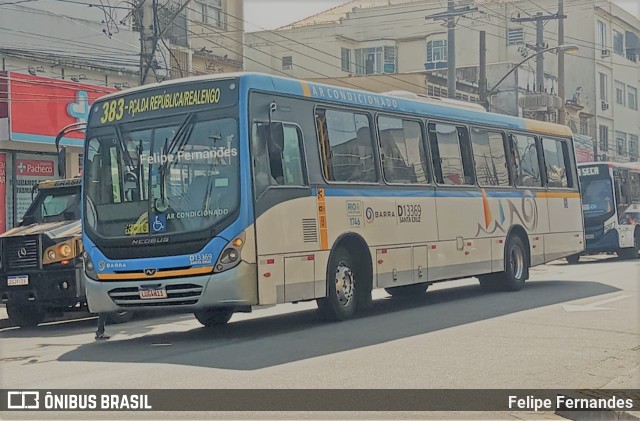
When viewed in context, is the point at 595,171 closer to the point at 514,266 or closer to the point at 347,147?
the point at 514,266

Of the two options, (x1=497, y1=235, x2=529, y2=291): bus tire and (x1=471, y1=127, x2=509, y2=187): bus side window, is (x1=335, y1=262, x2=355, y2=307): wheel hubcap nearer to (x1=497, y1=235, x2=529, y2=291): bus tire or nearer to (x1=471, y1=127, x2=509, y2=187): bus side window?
(x1=471, y1=127, x2=509, y2=187): bus side window

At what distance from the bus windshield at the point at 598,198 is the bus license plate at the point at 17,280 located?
20.7 meters

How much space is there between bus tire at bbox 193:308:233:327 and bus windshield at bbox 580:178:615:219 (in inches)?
758

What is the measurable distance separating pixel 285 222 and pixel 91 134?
300cm

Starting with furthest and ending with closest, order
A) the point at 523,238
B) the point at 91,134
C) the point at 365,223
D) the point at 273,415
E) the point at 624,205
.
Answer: the point at 624,205
the point at 523,238
the point at 365,223
the point at 91,134
the point at 273,415

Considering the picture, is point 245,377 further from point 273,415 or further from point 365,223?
point 365,223

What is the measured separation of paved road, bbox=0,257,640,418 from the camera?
9181 millimetres

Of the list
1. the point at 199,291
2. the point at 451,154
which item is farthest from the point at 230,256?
the point at 451,154

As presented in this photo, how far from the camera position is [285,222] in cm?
1248

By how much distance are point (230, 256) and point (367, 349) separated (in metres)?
2.06

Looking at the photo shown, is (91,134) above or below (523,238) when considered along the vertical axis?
above

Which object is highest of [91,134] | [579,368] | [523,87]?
[523,87]

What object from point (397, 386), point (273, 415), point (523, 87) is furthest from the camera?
point (523, 87)

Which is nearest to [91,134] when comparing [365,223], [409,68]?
[365,223]
